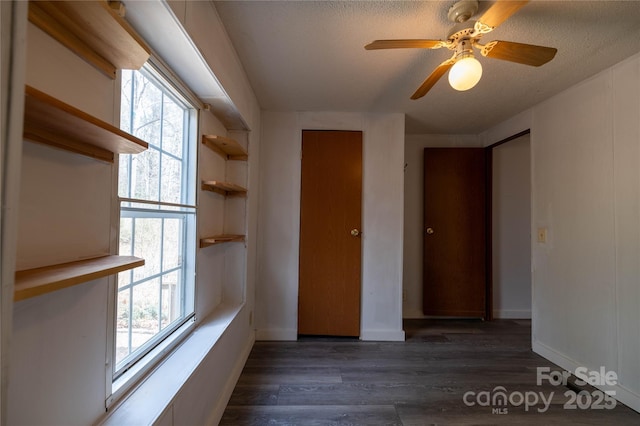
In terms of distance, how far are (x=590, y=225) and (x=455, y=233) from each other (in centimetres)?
127

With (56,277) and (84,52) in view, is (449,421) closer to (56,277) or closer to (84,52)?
(56,277)

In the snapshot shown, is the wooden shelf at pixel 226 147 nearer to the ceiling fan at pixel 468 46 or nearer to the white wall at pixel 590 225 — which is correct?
the ceiling fan at pixel 468 46

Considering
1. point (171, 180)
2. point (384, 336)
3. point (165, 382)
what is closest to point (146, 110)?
point (171, 180)

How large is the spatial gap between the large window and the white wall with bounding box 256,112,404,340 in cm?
107

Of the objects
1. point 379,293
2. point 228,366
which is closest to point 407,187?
point 379,293

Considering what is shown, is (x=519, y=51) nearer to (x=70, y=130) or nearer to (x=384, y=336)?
(x=70, y=130)

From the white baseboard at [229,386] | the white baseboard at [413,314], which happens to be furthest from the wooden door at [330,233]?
the white baseboard at [413,314]

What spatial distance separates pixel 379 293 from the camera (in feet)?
8.59

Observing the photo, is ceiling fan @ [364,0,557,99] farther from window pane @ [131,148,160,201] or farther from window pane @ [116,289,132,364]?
window pane @ [116,289,132,364]

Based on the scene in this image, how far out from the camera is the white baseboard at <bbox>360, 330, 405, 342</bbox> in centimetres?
258

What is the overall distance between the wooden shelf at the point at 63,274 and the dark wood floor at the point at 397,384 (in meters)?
1.27

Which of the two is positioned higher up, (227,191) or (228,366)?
(227,191)

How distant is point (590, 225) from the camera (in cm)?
194

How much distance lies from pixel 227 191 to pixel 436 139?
2.70 meters
